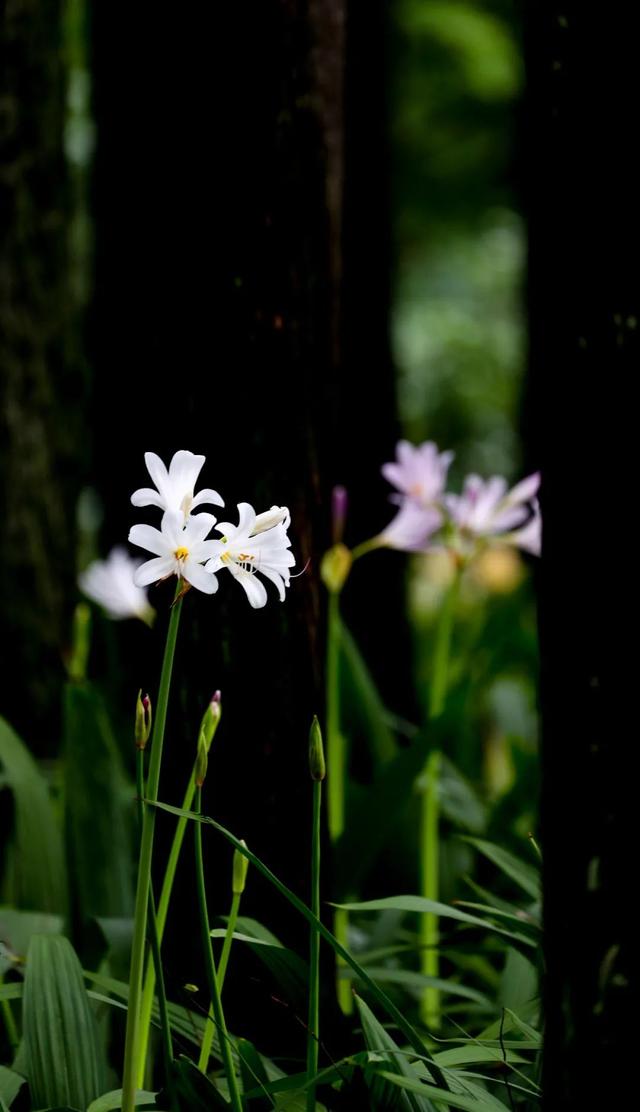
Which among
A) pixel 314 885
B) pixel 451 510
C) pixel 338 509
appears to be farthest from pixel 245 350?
pixel 314 885

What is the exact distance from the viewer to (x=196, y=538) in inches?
38.5

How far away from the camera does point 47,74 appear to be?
318 centimetres

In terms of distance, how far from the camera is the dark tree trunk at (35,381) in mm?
2941

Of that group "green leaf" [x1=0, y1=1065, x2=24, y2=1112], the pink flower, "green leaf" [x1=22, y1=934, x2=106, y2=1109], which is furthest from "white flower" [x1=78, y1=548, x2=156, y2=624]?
"green leaf" [x1=0, y1=1065, x2=24, y2=1112]

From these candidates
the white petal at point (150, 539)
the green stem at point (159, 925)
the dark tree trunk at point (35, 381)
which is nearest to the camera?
the white petal at point (150, 539)

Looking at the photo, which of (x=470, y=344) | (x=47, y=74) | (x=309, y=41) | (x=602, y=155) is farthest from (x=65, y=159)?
(x=470, y=344)

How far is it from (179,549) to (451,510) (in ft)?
3.23

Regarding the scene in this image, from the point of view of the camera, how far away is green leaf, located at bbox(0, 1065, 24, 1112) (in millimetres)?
1190

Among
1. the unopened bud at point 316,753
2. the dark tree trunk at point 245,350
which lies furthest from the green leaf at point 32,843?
the unopened bud at point 316,753

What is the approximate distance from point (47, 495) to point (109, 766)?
4.73 feet

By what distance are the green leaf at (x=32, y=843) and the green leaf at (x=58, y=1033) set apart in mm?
551

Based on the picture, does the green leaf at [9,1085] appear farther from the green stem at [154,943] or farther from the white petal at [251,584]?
the white petal at [251,584]

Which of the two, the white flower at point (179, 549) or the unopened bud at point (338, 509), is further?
the unopened bud at point (338, 509)

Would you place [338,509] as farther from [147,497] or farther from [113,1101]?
[113,1101]
